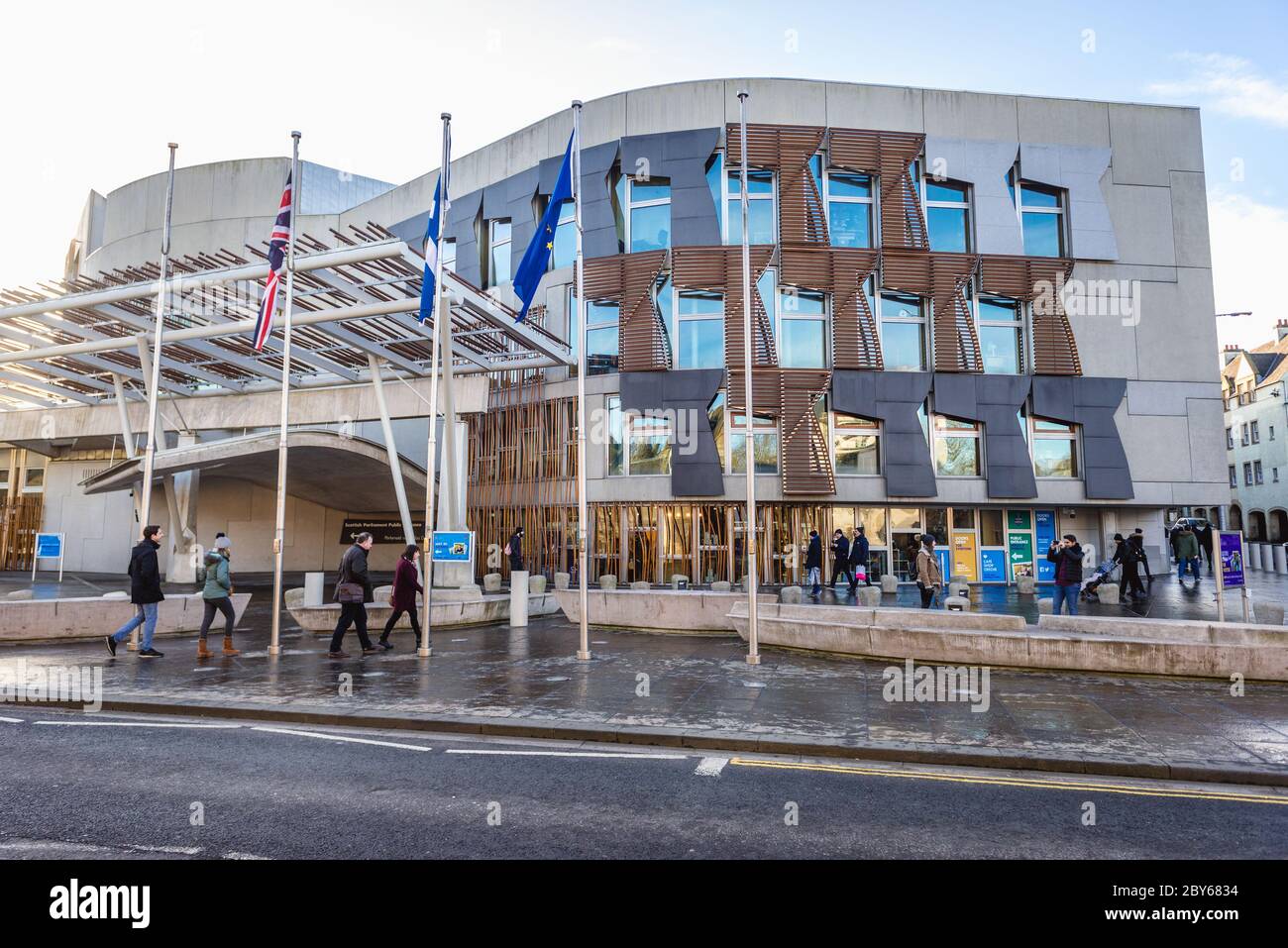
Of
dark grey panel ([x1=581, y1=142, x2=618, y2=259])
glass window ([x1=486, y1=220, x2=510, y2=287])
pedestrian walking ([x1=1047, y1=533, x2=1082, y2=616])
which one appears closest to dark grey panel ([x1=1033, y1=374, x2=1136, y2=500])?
pedestrian walking ([x1=1047, y1=533, x2=1082, y2=616])

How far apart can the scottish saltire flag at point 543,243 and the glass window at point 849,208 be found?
16595 mm

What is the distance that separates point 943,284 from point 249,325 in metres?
23.7

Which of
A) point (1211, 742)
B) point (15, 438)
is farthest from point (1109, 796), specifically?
point (15, 438)

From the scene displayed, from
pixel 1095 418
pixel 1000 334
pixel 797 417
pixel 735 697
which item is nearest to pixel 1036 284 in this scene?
pixel 1000 334

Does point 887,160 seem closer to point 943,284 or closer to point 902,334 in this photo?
point 943,284

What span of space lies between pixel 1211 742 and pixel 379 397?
2432 centimetres

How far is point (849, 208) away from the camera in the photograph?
27828 mm

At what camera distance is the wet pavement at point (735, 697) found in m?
7.31

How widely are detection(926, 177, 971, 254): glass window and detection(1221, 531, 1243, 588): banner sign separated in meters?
17.9

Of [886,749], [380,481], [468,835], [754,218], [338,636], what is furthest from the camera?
[380,481]

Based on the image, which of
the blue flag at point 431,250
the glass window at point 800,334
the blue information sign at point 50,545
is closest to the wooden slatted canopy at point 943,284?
the glass window at point 800,334

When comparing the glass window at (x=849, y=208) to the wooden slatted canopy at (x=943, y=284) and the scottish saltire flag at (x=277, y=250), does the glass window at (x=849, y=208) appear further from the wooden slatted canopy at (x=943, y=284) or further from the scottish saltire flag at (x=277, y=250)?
the scottish saltire flag at (x=277, y=250)

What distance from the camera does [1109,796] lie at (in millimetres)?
5875
